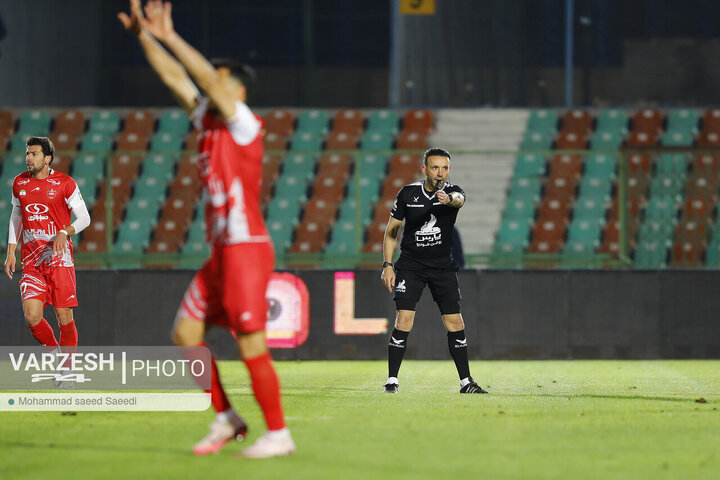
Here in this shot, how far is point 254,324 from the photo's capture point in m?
5.70

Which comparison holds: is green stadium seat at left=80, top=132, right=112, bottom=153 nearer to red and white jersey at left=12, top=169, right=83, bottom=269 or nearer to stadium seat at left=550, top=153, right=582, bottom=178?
Result: stadium seat at left=550, top=153, right=582, bottom=178

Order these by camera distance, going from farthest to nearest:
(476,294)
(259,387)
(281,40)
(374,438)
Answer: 1. (281,40)
2. (476,294)
3. (374,438)
4. (259,387)

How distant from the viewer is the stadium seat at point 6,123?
22344 mm

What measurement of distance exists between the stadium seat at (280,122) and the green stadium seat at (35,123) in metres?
4.39

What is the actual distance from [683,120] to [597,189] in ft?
15.5

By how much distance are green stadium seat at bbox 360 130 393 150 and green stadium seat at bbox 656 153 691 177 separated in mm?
7463

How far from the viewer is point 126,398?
8875 millimetres

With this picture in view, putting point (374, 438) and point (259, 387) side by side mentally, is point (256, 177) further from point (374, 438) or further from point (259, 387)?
point (374, 438)

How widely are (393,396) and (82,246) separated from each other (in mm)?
7575

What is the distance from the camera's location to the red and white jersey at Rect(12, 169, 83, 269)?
31.8 ft

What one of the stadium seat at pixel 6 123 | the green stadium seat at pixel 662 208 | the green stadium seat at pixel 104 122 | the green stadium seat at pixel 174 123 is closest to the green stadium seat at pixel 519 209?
the green stadium seat at pixel 662 208

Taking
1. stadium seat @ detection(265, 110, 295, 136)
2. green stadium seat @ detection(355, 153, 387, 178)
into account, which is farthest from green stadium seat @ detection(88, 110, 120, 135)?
green stadium seat @ detection(355, 153, 387, 178)

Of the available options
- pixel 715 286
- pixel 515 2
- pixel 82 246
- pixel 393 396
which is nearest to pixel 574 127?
pixel 515 2

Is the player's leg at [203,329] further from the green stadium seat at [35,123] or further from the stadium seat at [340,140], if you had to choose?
the green stadium seat at [35,123]
